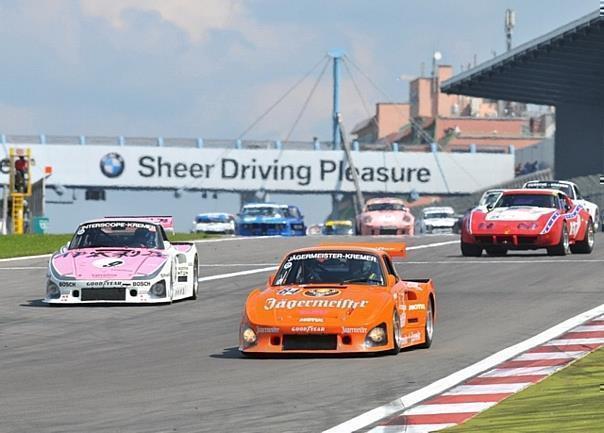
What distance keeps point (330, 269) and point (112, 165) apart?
84542 mm

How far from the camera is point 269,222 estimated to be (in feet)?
181

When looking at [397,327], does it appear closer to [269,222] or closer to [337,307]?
[337,307]

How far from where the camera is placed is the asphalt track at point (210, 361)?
10883mm

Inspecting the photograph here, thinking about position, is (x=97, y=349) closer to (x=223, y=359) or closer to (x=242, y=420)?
(x=223, y=359)

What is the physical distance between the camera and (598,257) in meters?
31.0

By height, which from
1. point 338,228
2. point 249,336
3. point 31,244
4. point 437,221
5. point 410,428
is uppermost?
point 437,221

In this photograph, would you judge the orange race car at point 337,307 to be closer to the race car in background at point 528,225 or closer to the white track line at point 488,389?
the white track line at point 488,389

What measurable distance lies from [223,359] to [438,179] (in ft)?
292

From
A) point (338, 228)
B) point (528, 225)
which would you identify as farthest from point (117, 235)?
point (338, 228)

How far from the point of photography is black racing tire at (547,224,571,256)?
102 feet

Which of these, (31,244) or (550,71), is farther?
(550,71)

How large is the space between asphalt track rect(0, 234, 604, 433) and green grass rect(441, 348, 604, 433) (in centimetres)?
94

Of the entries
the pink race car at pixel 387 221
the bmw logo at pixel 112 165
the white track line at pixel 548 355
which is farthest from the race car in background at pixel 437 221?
the white track line at pixel 548 355

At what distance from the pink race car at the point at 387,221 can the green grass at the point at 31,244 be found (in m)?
7.18
